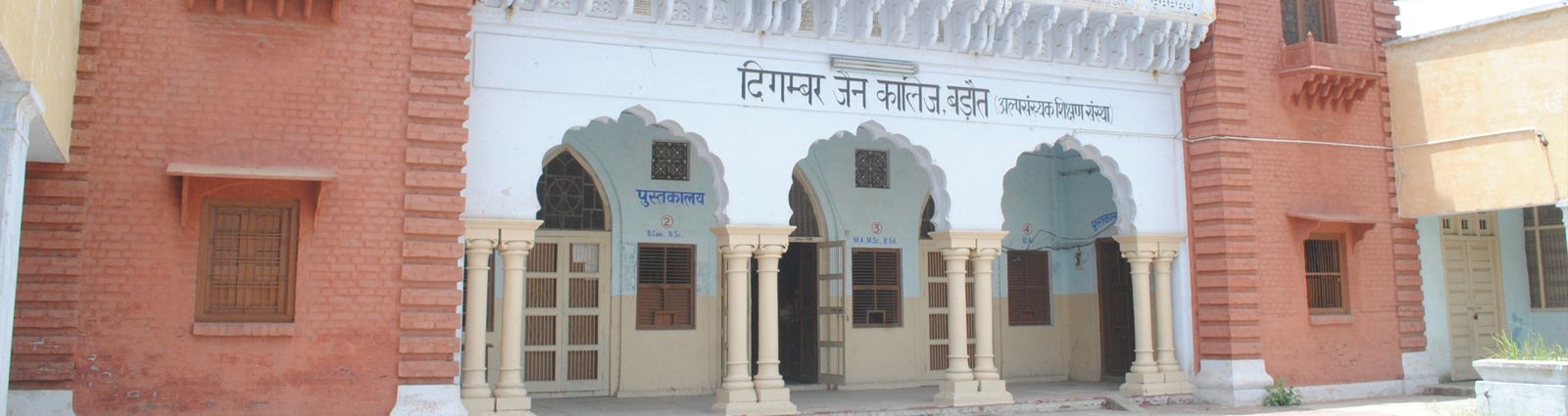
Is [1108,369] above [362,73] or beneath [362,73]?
beneath

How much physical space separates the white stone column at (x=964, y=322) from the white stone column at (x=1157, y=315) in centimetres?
160

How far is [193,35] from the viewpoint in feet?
27.6

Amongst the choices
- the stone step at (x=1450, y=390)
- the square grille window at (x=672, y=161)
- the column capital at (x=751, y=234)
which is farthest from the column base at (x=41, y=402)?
the stone step at (x=1450, y=390)

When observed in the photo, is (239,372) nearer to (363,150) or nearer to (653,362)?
(363,150)

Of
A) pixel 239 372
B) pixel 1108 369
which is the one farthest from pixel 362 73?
pixel 1108 369

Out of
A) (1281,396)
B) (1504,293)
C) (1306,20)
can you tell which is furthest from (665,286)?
(1504,293)

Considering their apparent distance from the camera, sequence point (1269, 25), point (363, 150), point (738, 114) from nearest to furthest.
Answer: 1. point (363, 150)
2. point (738, 114)
3. point (1269, 25)

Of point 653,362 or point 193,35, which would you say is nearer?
point 193,35

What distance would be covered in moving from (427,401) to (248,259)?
155 centimetres

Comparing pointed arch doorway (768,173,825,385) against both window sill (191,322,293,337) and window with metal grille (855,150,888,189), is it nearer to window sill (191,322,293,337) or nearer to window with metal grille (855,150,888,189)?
window with metal grille (855,150,888,189)

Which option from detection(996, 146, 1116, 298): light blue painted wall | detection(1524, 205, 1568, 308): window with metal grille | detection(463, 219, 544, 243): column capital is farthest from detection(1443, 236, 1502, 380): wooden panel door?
detection(463, 219, 544, 243): column capital

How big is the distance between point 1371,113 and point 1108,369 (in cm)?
398

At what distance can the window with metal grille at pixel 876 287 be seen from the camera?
1333cm

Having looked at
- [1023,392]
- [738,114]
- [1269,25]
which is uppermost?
[1269,25]
